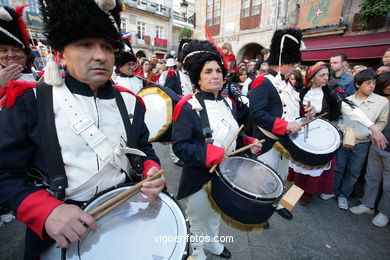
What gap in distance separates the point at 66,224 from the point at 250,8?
54.0 feet

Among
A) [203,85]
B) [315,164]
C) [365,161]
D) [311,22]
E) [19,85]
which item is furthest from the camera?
[311,22]

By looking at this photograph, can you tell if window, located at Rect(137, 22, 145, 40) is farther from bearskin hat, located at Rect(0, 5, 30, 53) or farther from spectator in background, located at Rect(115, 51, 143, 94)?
bearskin hat, located at Rect(0, 5, 30, 53)

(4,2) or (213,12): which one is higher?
(213,12)

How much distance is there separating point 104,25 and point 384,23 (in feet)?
42.5

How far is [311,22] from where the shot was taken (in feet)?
36.8

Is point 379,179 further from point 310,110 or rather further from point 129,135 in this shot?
point 129,135

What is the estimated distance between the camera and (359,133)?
3049 mm

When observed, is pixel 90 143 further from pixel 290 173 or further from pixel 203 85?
pixel 290 173

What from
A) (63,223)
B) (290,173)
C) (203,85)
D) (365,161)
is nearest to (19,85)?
(63,223)

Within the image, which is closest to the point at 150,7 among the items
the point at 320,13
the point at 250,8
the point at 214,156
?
the point at 250,8

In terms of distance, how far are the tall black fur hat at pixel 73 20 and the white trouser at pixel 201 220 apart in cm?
156

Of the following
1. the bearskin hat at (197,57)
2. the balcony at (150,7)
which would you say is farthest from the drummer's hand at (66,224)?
the balcony at (150,7)

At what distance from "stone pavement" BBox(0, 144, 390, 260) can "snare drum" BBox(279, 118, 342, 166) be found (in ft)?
3.46

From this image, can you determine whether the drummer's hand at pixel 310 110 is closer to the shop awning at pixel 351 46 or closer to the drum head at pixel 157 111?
the drum head at pixel 157 111
